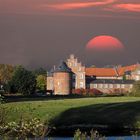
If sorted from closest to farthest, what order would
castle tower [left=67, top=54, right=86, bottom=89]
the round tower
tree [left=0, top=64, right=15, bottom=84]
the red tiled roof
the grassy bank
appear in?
the grassy bank → the round tower → tree [left=0, top=64, right=15, bottom=84] → castle tower [left=67, top=54, right=86, bottom=89] → the red tiled roof

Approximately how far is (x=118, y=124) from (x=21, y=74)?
65.6 metres

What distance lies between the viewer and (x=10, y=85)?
332 ft

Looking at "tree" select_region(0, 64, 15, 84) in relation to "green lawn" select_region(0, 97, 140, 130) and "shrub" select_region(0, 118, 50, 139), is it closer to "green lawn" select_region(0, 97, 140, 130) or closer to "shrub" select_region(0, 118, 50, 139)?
"green lawn" select_region(0, 97, 140, 130)

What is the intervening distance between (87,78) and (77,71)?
8.30 metres

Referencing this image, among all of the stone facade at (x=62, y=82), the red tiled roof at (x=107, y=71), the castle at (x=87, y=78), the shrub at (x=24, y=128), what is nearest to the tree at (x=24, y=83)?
the castle at (x=87, y=78)

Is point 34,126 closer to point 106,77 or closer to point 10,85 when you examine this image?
point 10,85

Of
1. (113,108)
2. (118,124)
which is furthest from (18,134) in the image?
(113,108)

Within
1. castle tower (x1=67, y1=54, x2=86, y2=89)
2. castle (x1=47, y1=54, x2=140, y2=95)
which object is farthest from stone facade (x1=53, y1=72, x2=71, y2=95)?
castle tower (x1=67, y1=54, x2=86, y2=89)

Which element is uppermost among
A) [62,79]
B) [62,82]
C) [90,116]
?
[62,79]

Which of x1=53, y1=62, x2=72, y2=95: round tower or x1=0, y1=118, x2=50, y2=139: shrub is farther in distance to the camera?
x1=53, y1=62, x2=72, y2=95: round tower

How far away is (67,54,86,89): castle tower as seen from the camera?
485ft

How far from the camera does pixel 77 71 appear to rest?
149 metres

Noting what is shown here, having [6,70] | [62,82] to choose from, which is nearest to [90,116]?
[62,82]

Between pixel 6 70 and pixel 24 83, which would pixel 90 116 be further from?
pixel 6 70
